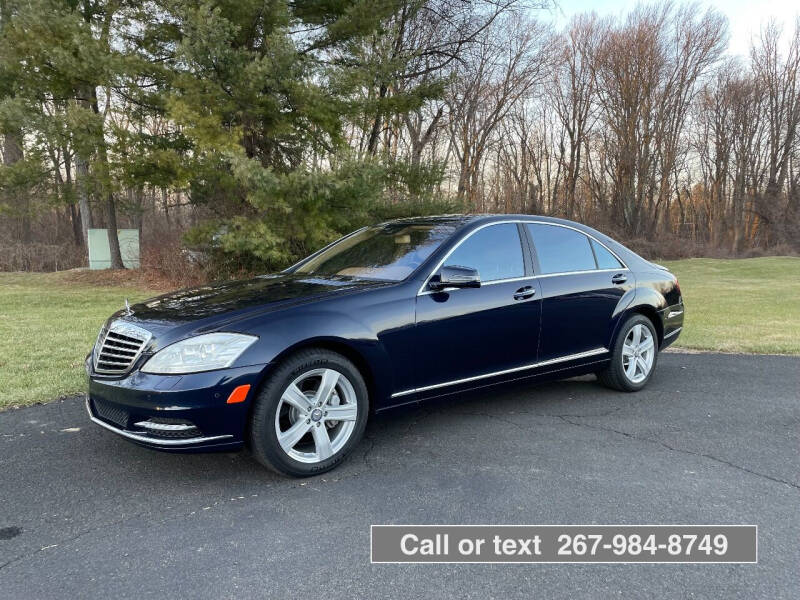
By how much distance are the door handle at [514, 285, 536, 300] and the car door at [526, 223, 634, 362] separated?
0.13m

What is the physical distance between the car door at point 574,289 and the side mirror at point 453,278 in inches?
35.0

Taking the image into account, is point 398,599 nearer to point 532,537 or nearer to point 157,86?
point 532,537

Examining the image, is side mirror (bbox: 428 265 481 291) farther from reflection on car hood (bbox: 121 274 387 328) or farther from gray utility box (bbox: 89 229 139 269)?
gray utility box (bbox: 89 229 139 269)

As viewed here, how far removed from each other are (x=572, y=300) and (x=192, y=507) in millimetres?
3206

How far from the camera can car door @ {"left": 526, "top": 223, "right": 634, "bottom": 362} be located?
455 cm

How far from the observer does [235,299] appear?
3688 millimetres

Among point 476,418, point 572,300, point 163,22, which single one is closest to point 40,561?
point 476,418

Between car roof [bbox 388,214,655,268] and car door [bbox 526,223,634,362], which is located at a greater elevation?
car roof [bbox 388,214,655,268]

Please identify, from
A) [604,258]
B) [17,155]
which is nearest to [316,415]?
[604,258]

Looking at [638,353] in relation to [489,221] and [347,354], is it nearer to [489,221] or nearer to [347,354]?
[489,221]

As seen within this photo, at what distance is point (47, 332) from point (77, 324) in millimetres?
755

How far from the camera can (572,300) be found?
4.68 meters

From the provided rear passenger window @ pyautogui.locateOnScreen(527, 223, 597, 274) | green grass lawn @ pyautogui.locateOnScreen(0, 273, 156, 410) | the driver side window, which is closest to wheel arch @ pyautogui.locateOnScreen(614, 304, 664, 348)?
rear passenger window @ pyautogui.locateOnScreen(527, 223, 597, 274)

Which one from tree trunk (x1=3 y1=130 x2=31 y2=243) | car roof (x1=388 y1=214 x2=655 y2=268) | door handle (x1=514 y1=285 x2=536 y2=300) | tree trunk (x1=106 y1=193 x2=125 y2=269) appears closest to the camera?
door handle (x1=514 y1=285 x2=536 y2=300)
